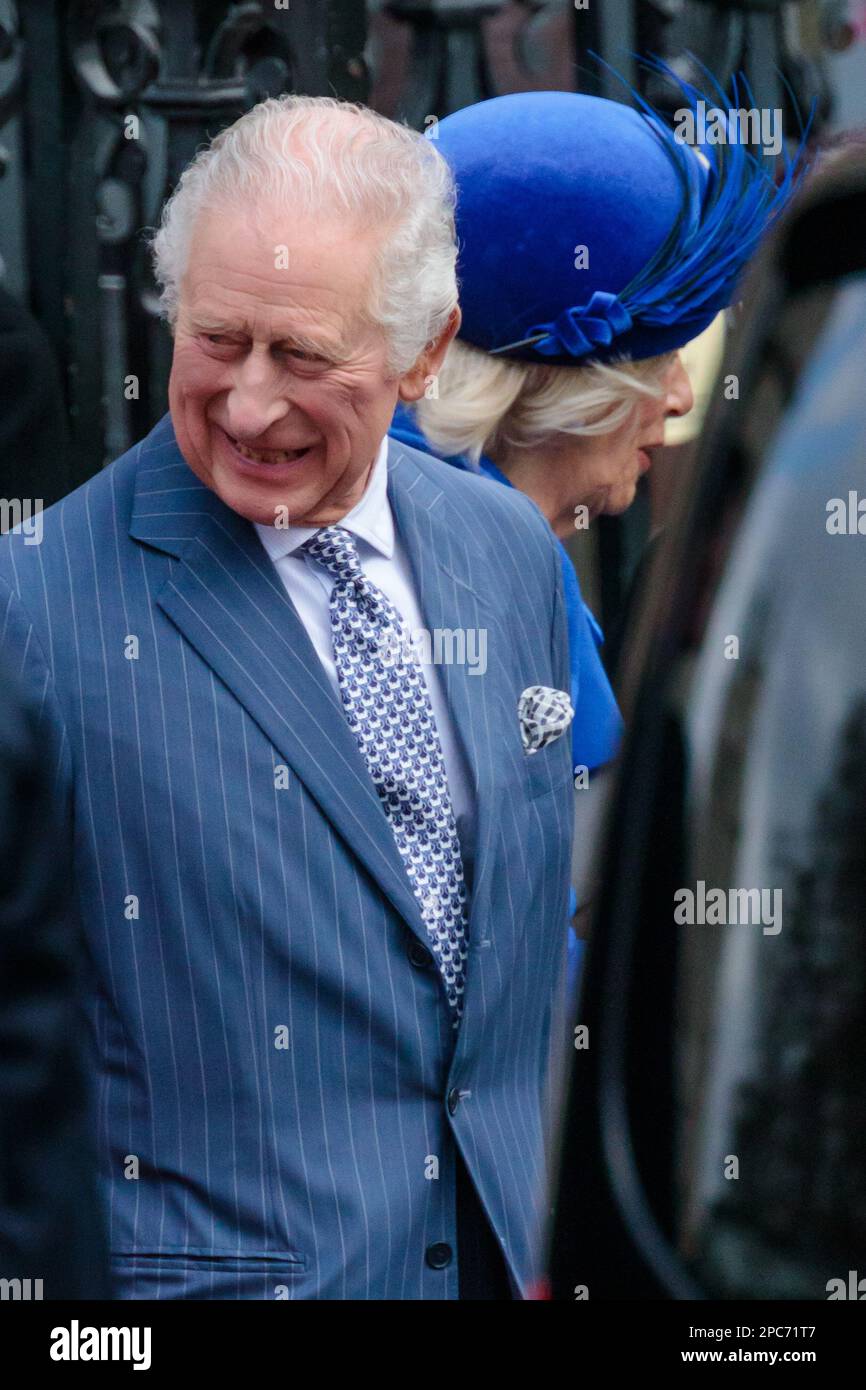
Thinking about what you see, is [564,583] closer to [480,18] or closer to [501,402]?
[501,402]

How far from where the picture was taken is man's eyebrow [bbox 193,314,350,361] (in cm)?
219

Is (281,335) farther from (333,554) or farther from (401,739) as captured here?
(401,739)

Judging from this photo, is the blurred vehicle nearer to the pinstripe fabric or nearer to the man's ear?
the pinstripe fabric

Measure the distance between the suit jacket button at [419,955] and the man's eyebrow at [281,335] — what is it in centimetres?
66

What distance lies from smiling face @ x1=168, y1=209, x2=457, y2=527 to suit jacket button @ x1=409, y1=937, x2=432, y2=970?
1.64ft

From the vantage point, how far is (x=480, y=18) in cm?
439

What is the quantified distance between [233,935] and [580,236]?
141 cm

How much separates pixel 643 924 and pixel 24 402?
2.86 meters

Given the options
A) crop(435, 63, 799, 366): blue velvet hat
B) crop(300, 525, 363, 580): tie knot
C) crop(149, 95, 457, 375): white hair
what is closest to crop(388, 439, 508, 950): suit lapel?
crop(300, 525, 363, 580): tie knot

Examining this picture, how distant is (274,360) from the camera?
223 cm

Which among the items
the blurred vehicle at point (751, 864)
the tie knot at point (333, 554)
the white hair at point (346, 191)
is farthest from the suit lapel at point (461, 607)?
the blurred vehicle at point (751, 864)

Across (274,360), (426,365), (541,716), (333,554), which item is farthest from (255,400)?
(541,716)
